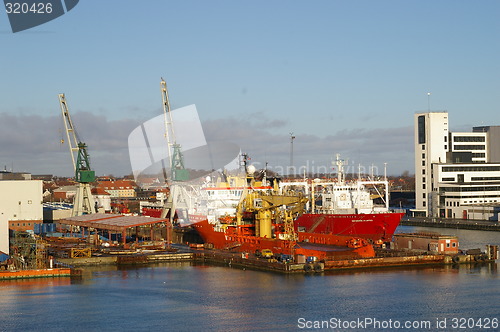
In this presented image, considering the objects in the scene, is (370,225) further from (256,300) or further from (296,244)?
(256,300)

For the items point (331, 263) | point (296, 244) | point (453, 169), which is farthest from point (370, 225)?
point (453, 169)

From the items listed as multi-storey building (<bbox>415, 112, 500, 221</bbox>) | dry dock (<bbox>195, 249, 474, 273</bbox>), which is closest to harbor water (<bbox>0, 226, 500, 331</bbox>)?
dry dock (<bbox>195, 249, 474, 273</bbox>)

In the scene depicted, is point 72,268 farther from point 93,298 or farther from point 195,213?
point 195,213

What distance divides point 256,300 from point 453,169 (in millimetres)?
34336

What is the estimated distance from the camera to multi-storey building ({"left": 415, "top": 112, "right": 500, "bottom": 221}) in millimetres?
52219

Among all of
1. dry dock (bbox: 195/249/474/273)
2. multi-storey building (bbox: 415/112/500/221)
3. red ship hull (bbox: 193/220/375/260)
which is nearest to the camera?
dry dock (bbox: 195/249/474/273)

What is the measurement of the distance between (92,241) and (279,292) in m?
16.9

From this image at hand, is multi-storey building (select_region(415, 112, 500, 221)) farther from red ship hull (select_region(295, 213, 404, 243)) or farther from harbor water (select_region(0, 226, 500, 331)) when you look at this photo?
harbor water (select_region(0, 226, 500, 331))

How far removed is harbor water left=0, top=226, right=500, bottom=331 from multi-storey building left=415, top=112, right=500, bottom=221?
24.6 m

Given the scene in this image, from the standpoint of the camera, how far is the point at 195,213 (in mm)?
39188

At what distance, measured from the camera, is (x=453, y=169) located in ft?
174

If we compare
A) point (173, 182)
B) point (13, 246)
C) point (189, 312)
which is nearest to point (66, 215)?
point (173, 182)

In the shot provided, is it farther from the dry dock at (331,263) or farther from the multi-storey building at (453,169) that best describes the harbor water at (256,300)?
the multi-storey building at (453,169)

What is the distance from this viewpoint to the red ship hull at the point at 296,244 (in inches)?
1142
